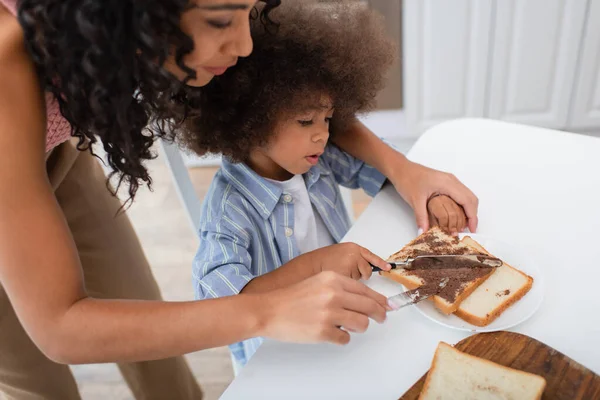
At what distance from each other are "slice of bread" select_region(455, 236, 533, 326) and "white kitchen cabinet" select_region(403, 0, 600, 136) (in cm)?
127

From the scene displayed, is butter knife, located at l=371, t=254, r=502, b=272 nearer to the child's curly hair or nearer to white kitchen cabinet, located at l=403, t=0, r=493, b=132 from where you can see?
the child's curly hair

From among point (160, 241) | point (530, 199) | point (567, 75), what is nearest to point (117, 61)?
point (530, 199)

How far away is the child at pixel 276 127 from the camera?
0.79m

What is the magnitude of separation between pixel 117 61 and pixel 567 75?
175 cm

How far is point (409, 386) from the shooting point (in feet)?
1.98

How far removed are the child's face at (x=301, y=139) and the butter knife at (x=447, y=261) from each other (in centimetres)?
23

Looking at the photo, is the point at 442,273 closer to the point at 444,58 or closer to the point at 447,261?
the point at 447,261

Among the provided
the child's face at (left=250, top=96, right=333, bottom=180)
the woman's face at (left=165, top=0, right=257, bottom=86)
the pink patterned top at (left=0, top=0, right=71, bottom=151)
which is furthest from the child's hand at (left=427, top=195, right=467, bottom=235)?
the pink patterned top at (left=0, top=0, right=71, bottom=151)

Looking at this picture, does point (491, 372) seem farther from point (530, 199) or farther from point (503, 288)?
point (530, 199)

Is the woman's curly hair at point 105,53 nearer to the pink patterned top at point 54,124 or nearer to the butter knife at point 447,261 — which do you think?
the pink patterned top at point 54,124

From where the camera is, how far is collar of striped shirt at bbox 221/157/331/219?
0.87 m

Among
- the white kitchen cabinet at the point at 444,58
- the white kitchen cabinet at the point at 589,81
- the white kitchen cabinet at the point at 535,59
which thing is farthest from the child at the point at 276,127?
the white kitchen cabinet at the point at 589,81

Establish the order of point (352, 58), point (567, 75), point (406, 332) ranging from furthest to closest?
point (567, 75)
point (352, 58)
point (406, 332)

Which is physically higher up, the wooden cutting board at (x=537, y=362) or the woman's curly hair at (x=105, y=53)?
the woman's curly hair at (x=105, y=53)
